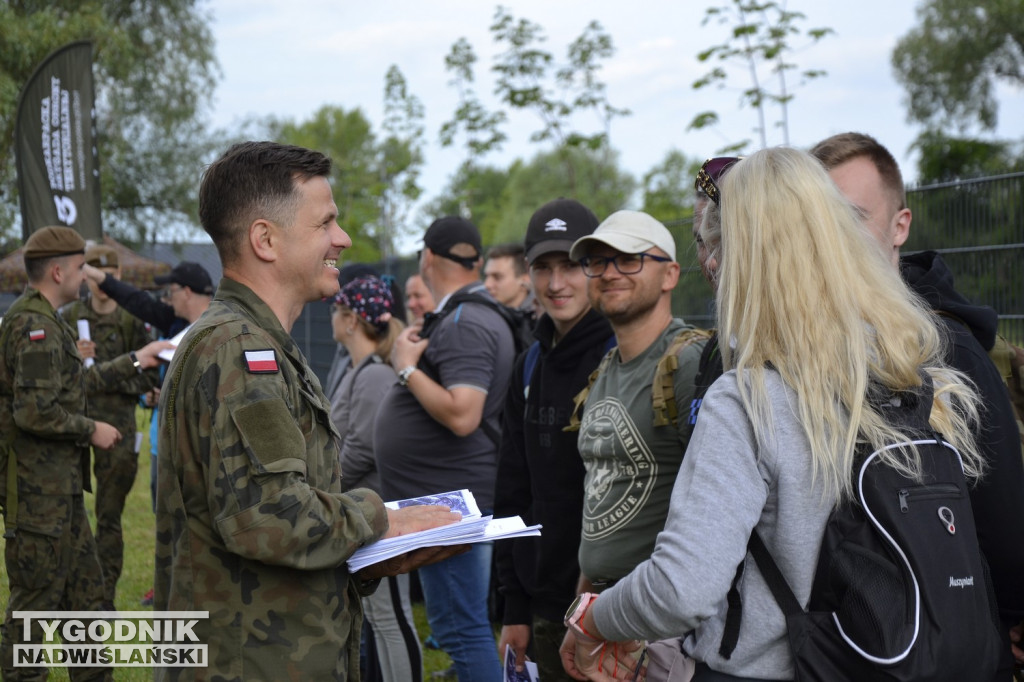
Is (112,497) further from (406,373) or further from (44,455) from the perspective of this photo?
(406,373)

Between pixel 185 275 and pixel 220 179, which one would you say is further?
pixel 185 275

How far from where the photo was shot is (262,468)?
7.04 feet

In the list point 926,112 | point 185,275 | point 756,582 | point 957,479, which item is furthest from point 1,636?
point 926,112

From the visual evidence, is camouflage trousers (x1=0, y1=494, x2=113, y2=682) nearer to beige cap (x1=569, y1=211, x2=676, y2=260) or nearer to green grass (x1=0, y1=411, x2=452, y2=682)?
green grass (x1=0, y1=411, x2=452, y2=682)

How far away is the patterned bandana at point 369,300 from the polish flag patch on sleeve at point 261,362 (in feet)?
8.95

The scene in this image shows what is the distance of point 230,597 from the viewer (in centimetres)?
224

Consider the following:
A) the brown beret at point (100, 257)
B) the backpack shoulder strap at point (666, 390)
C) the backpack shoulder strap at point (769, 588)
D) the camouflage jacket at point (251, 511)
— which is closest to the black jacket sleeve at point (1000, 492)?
the backpack shoulder strap at point (769, 588)

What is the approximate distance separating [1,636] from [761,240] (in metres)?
4.99

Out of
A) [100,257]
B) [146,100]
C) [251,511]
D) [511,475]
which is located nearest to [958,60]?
[146,100]

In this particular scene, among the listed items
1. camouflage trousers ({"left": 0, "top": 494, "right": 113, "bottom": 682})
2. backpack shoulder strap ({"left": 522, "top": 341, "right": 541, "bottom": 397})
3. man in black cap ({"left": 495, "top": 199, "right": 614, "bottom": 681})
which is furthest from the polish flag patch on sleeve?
camouflage trousers ({"left": 0, "top": 494, "right": 113, "bottom": 682})

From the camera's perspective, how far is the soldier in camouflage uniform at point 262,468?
7.11 feet

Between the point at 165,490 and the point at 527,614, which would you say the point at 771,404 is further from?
the point at 527,614

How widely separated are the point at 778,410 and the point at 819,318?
0.71 ft

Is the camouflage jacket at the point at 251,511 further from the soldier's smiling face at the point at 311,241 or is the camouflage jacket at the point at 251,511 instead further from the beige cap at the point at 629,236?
the beige cap at the point at 629,236
